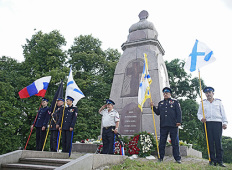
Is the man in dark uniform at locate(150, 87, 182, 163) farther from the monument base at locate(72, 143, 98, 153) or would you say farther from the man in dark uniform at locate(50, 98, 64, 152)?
the man in dark uniform at locate(50, 98, 64, 152)

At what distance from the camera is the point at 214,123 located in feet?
17.0

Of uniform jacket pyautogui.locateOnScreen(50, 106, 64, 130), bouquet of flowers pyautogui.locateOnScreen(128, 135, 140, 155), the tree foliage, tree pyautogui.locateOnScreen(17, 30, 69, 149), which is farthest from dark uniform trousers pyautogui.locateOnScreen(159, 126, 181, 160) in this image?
tree pyautogui.locateOnScreen(17, 30, 69, 149)

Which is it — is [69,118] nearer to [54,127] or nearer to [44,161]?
[54,127]

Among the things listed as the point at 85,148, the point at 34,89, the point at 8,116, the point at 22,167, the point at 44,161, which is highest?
the point at 34,89

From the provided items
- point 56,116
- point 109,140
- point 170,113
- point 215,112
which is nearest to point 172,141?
point 170,113

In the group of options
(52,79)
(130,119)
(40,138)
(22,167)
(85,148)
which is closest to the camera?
(22,167)

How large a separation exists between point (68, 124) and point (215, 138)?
12.6 feet

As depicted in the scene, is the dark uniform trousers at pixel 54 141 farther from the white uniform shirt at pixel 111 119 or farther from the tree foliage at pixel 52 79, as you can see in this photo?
the tree foliage at pixel 52 79

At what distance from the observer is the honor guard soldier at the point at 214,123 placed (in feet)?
16.5

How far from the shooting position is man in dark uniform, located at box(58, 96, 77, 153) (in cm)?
596

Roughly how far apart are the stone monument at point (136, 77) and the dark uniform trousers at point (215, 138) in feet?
8.05

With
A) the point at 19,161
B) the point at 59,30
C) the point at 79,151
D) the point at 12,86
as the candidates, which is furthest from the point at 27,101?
the point at 19,161

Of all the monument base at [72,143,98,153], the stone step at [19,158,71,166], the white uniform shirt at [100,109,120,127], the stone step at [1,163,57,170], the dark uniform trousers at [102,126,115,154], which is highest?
the white uniform shirt at [100,109,120,127]

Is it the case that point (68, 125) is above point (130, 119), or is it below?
below
